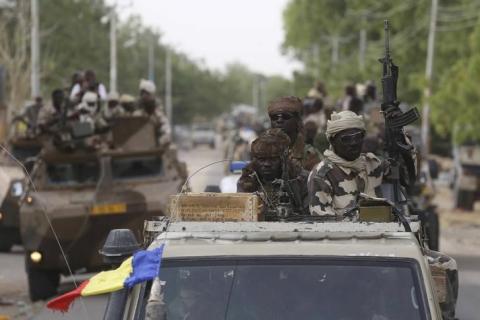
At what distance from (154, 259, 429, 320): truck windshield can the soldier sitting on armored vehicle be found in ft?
6.92

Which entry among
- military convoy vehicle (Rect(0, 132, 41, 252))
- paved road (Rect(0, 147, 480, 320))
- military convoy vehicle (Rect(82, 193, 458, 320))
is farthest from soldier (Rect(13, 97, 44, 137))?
military convoy vehicle (Rect(82, 193, 458, 320))

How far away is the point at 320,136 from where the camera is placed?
34.0 feet

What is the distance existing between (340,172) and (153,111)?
8664 millimetres

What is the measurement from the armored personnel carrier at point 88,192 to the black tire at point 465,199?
13825 millimetres

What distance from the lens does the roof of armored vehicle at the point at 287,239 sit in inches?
192

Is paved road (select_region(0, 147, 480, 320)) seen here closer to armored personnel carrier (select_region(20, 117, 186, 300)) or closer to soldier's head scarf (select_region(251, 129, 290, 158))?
armored personnel carrier (select_region(20, 117, 186, 300))

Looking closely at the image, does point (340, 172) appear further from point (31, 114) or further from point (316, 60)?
point (316, 60)

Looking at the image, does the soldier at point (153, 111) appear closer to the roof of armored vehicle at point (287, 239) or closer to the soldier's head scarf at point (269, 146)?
the soldier's head scarf at point (269, 146)

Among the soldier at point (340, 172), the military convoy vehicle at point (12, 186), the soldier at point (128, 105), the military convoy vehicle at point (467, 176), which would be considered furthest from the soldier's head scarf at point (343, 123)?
the military convoy vehicle at point (467, 176)

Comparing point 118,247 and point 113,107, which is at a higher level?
point 118,247

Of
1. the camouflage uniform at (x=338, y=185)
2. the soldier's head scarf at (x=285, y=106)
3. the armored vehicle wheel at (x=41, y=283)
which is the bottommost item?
the armored vehicle wheel at (x=41, y=283)

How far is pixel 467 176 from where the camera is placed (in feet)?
83.7

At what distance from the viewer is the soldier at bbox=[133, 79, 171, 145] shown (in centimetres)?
1447

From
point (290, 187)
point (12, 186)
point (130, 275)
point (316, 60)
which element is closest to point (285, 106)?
point (290, 187)
